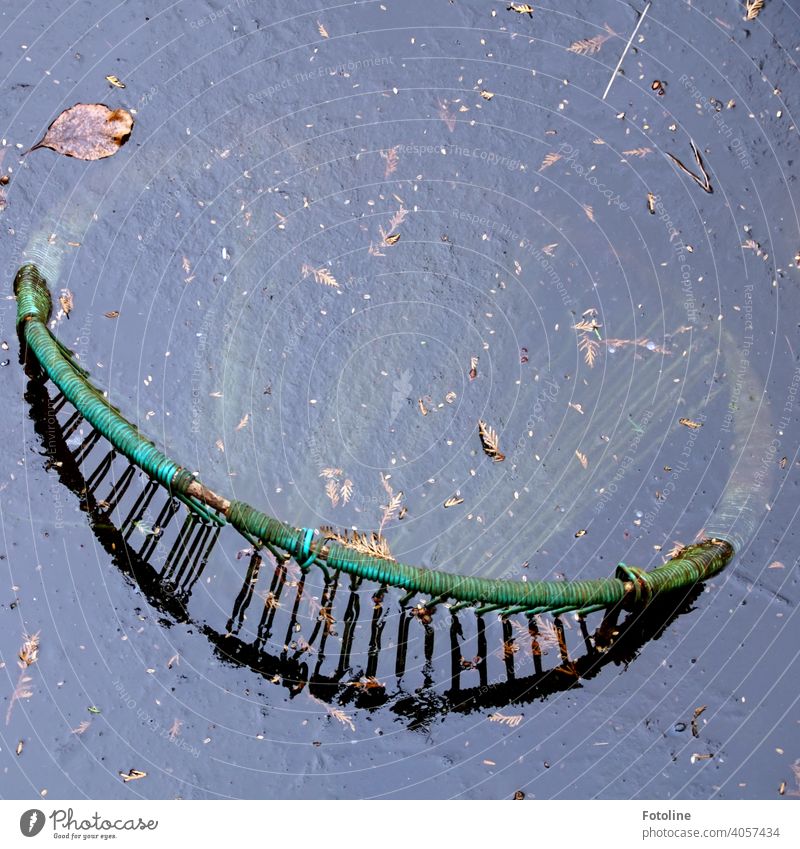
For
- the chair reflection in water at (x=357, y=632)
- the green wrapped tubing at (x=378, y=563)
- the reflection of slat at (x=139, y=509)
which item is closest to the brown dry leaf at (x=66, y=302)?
the green wrapped tubing at (x=378, y=563)

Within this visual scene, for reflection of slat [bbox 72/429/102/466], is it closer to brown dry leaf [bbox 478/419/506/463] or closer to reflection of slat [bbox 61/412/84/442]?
reflection of slat [bbox 61/412/84/442]

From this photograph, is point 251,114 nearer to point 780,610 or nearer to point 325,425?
point 325,425

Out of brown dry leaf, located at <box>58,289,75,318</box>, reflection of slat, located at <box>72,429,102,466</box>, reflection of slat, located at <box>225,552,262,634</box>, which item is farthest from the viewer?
brown dry leaf, located at <box>58,289,75,318</box>

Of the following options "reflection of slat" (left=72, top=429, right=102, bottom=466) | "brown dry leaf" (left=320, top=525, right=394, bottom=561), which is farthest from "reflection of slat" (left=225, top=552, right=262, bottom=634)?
"reflection of slat" (left=72, top=429, right=102, bottom=466)

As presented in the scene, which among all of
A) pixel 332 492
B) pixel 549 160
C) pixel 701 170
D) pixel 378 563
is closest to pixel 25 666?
pixel 332 492

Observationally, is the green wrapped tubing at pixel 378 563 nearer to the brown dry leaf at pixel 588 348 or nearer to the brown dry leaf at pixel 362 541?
the brown dry leaf at pixel 362 541

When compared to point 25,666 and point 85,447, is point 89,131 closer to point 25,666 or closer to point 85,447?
point 85,447
